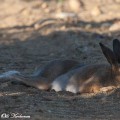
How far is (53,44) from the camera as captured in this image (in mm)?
14055

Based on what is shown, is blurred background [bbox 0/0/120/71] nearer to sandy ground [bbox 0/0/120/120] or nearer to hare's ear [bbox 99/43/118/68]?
sandy ground [bbox 0/0/120/120]

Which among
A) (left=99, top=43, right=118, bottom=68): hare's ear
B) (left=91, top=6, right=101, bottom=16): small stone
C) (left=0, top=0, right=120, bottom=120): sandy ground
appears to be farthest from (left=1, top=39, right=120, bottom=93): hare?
(left=91, top=6, right=101, bottom=16): small stone

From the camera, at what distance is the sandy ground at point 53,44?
24.9ft

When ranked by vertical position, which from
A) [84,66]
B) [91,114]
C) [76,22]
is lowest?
[91,114]

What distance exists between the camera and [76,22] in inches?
649

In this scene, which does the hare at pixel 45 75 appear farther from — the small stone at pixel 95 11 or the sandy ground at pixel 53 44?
the small stone at pixel 95 11

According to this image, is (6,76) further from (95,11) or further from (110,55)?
(95,11)

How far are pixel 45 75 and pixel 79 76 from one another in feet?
1.86

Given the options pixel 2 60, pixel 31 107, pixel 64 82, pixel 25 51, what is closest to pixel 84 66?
pixel 64 82

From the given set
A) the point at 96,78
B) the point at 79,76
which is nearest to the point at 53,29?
the point at 79,76

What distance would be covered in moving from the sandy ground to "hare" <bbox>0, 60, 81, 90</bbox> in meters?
0.19

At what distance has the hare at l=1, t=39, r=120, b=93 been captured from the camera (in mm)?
8883

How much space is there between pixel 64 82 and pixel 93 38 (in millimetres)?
5195

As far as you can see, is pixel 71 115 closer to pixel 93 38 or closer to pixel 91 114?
pixel 91 114
